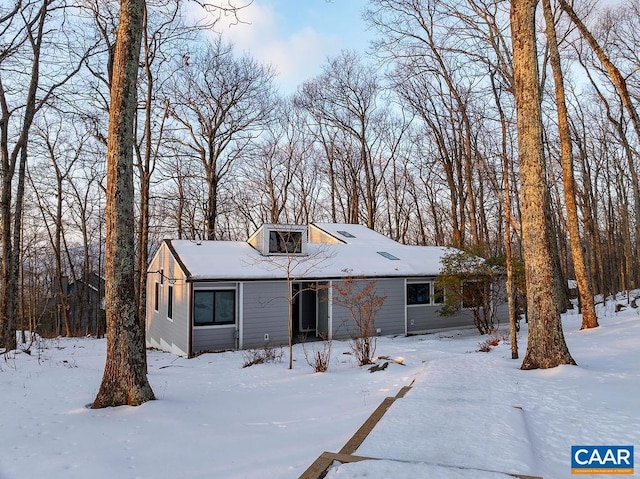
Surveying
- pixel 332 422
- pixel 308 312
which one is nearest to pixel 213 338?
pixel 308 312

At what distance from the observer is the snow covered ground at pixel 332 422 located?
3.39 m

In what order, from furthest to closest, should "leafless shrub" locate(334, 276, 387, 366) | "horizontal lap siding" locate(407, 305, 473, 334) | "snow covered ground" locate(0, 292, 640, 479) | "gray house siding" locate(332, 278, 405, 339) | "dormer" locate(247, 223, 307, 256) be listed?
"horizontal lap siding" locate(407, 305, 473, 334) < "dormer" locate(247, 223, 307, 256) < "gray house siding" locate(332, 278, 405, 339) < "leafless shrub" locate(334, 276, 387, 366) < "snow covered ground" locate(0, 292, 640, 479)

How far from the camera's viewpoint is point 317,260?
47.1 ft

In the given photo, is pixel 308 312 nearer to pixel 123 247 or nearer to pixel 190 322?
pixel 190 322

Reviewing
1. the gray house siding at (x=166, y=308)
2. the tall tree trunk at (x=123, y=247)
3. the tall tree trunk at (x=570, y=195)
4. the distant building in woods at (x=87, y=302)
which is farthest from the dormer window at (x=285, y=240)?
the distant building in woods at (x=87, y=302)

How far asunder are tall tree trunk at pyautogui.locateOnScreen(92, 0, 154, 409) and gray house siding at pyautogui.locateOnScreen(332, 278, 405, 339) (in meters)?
8.52

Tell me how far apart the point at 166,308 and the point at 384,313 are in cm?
764

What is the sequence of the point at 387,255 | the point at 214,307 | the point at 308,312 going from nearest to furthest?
the point at 214,307
the point at 308,312
the point at 387,255

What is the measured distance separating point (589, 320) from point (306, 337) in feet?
27.7

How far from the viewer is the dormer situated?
14195 mm

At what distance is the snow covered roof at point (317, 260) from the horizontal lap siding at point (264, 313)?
42 cm

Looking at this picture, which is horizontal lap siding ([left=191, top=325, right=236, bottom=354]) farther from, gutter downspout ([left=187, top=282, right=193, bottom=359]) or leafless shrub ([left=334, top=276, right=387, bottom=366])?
leafless shrub ([left=334, top=276, right=387, bottom=366])

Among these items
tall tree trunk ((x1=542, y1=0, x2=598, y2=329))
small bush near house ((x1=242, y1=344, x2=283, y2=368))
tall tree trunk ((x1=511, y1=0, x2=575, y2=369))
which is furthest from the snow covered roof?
tall tree trunk ((x1=511, y1=0, x2=575, y2=369))

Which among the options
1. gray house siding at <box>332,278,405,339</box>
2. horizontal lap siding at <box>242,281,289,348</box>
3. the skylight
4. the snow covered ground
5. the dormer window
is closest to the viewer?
the snow covered ground
